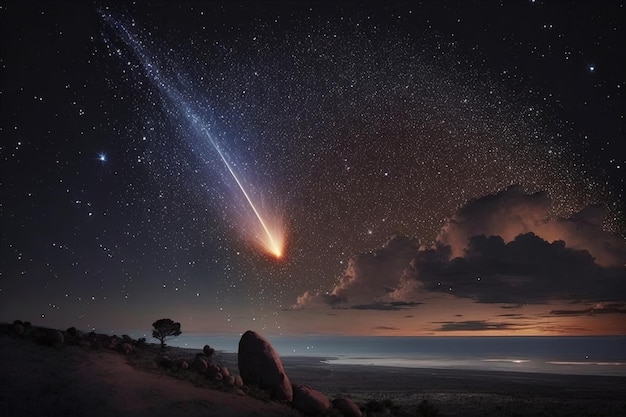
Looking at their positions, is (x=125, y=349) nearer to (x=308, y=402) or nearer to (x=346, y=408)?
(x=308, y=402)

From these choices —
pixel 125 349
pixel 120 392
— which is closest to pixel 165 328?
pixel 125 349

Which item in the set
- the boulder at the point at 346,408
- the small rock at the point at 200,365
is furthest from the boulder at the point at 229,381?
the boulder at the point at 346,408

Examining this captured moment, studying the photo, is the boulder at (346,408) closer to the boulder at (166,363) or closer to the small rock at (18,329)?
the boulder at (166,363)

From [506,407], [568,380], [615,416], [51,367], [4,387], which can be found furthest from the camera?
[568,380]

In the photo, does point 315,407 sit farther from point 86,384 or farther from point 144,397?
point 86,384

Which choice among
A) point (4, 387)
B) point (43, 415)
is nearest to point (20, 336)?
point (4, 387)

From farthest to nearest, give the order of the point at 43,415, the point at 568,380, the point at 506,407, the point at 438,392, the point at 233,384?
the point at 568,380, the point at 438,392, the point at 506,407, the point at 233,384, the point at 43,415

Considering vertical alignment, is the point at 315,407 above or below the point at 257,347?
below
